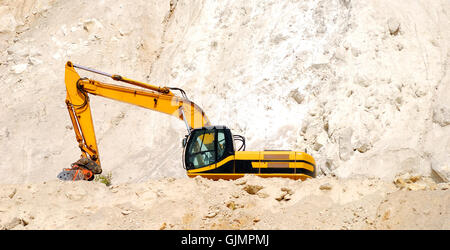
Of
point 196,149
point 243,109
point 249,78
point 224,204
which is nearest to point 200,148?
point 196,149

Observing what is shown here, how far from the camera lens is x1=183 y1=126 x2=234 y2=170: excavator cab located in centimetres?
1252

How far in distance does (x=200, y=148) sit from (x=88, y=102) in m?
3.48

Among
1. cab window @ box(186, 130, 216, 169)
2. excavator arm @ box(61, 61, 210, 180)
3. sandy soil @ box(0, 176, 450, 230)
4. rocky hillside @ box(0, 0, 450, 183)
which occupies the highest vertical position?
rocky hillside @ box(0, 0, 450, 183)

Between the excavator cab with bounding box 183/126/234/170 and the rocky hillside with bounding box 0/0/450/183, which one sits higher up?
the rocky hillside with bounding box 0/0/450/183

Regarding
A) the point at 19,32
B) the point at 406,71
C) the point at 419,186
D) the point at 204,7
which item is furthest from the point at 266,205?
the point at 19,32

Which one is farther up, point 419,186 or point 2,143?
point 2,143

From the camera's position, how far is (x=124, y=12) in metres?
25.3

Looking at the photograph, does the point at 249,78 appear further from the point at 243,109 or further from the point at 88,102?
the point at 88,102

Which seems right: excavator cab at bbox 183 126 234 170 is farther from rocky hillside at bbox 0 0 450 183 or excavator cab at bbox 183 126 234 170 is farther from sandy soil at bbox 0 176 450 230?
rocky hillside at bbox 0 0 450 183

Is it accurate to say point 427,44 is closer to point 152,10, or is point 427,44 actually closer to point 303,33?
point 303,33

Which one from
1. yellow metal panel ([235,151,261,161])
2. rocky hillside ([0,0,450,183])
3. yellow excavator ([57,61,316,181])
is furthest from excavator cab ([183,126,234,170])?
rocky hillside ([0,0,450,183])
